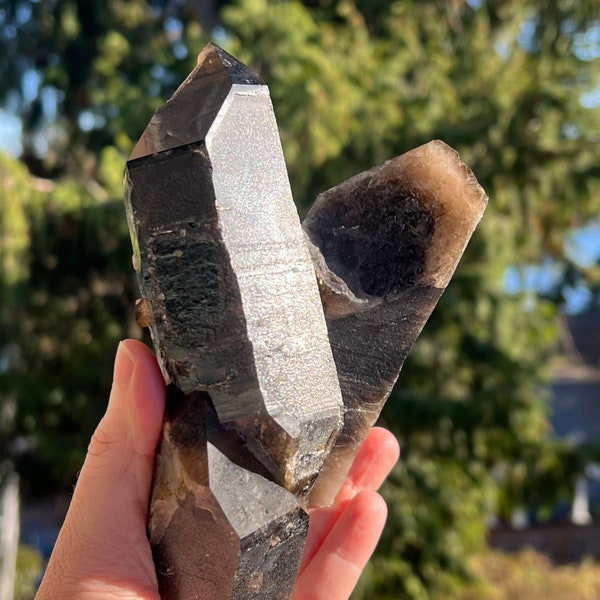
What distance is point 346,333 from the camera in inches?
72.7

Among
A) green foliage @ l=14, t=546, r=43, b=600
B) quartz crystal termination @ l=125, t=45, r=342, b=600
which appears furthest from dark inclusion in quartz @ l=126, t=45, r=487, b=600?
green foliage @ l=14, t=546, r=43, b=600

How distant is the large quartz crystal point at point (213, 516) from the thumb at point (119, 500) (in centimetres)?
4

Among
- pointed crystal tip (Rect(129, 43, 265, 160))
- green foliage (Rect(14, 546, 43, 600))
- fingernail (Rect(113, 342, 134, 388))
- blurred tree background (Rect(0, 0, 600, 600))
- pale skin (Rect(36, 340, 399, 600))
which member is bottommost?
green foliage (Rect(14, 546, 43, 600))


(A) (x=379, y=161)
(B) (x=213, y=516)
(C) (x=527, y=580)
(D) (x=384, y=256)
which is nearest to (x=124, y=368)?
(B) (x=213, y=516)

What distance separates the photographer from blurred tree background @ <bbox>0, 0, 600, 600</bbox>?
4996mm

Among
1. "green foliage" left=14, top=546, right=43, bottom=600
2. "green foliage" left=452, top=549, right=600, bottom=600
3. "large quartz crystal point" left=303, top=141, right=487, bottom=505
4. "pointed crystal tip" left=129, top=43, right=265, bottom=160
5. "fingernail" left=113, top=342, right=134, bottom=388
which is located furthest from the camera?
"green foliage" left=14, top=546, right=43, bottom=600

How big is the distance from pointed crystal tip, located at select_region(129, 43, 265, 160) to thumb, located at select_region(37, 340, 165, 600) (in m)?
0.43

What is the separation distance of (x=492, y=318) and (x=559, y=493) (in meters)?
1.36

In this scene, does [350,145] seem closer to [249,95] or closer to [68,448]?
[68,448]

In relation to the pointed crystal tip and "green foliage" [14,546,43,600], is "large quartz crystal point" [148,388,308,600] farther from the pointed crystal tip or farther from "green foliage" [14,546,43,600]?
"green foliage" [14,546,43,600]

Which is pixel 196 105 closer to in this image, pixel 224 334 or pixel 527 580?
pixel 224 334

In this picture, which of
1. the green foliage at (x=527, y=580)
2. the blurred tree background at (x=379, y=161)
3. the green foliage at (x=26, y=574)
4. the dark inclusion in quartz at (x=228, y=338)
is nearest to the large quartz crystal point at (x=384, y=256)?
the dark inclusion in quartz at (x=228, y=338)

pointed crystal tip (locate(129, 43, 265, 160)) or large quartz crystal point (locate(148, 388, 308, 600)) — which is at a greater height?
pointed crystal tip (locate(129, 43, 265, 160))

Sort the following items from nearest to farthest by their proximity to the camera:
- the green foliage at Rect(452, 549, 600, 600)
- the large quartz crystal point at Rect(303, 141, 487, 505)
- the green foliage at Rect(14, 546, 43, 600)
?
the large quartz crystal point at Rect(303, 141, 487, 505) → the green foliage at Rect(452, 549, 600, 600) → the green foliage at Rect(14, 546, 43, 600)
